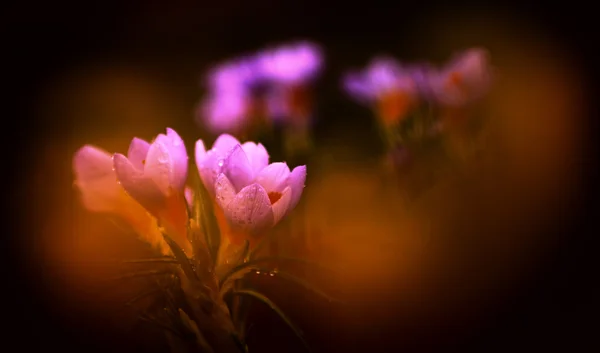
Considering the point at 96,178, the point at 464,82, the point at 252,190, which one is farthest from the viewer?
the point at 464,82

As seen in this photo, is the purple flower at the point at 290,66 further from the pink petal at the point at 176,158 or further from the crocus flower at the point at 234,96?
the pink petal at the point at 176,158

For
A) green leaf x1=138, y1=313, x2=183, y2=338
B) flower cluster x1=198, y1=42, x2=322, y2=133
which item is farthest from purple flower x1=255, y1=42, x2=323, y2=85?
green leaf x1=138, y1=313, x2=183, y2=338

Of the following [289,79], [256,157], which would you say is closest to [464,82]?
[289,79]

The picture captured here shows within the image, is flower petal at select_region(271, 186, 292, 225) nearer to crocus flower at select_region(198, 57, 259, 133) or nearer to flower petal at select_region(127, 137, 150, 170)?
flower petal at select_region(127, 137, 150, 170)

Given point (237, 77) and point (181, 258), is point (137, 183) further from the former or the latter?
point (237, 77)

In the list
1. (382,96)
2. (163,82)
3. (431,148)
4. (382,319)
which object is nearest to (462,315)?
(382,319)

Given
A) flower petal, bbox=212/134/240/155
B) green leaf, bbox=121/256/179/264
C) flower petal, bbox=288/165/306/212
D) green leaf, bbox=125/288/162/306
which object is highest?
flower petal, bbox=212/134/240/155
